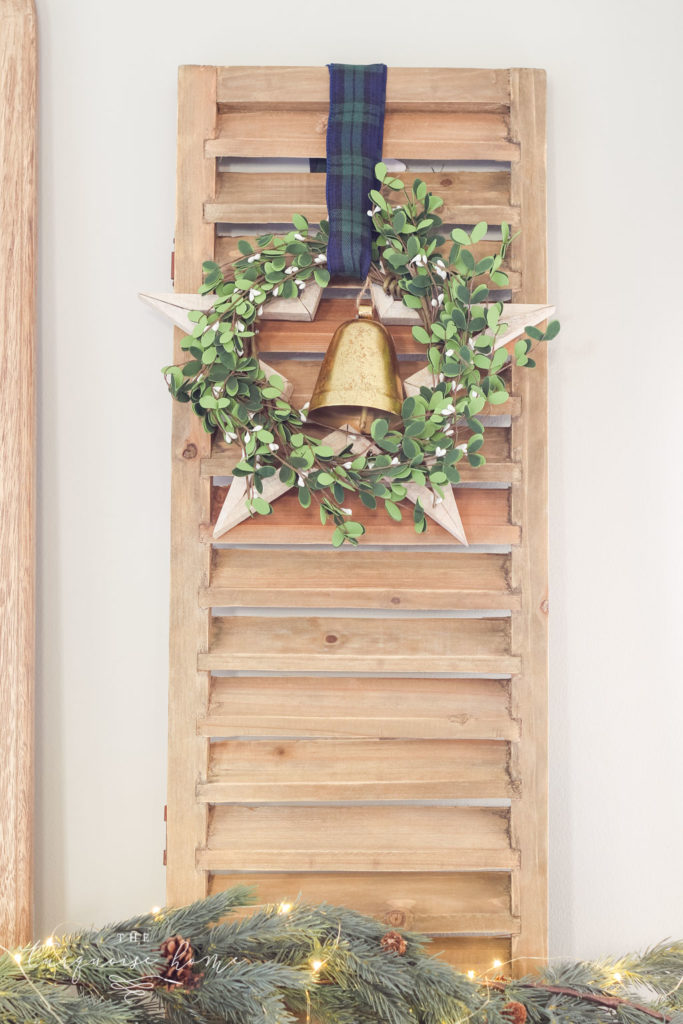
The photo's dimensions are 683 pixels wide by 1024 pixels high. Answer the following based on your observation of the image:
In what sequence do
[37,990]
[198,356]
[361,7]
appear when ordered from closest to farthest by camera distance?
[37,990] < [198,356] < [361,7]

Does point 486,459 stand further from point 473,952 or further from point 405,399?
point 473,952

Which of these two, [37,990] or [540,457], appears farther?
[540,457]

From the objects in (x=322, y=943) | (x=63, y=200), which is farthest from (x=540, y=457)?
(x=63, y=200)

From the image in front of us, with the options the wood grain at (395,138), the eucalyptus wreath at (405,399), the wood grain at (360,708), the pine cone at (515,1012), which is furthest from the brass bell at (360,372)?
the pine cone at (515,1012)

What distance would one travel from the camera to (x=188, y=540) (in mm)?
1014

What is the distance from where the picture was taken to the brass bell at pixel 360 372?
0.89 meters

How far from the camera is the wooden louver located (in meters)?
0.99

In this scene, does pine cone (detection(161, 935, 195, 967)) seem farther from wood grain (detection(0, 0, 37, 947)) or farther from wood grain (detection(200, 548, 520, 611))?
wood grain (detection(200, 548, 520, 611))

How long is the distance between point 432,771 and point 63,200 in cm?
100

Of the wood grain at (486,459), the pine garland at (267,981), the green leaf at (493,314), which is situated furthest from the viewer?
the wood grain at (486,459)

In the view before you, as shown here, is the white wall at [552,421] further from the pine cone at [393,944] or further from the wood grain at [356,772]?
the pine cone at [393,944]

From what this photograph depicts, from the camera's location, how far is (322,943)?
87 cm

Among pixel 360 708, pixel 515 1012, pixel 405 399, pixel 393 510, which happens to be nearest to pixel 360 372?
pixel 405 399

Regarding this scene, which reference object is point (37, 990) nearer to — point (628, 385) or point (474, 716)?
point (474, 716)
